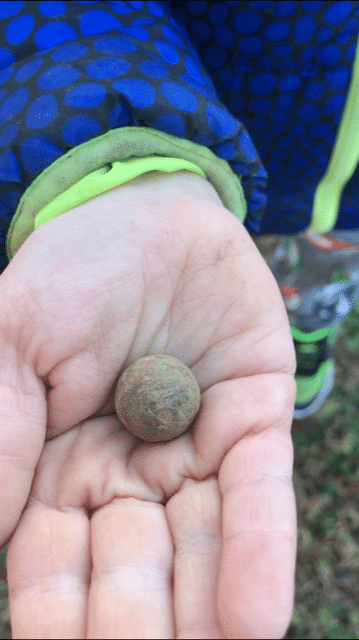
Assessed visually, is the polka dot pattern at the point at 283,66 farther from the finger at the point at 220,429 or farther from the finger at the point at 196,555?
the finger at the point at 196,555

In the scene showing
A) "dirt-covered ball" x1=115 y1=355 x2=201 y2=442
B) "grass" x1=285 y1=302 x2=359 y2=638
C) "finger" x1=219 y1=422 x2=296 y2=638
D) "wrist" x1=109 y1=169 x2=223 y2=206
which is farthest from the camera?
"grass" x1=285 y1=302 x2=359 y2=638

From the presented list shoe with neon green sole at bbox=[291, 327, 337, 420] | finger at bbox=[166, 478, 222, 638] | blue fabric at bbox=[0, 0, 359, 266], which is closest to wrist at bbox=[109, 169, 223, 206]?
blue fabric at bbox=[0, 0, 359, 266]

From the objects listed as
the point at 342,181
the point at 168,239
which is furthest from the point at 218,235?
the point at 342,181

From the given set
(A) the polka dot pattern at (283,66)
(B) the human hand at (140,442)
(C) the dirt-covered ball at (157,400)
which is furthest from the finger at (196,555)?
(A) the polka dot pattern at (283,66)

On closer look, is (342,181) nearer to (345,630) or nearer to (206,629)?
(206,629)

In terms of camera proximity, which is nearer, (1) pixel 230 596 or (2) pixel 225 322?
(1) pixel 230 596

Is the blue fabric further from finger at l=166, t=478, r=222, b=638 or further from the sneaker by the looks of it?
finger at l=166, t=478, r=222, b=638
